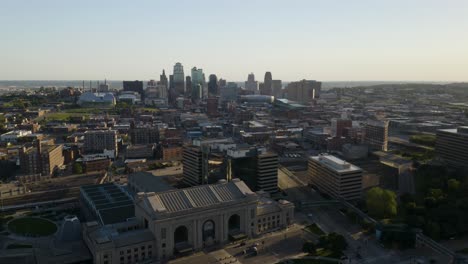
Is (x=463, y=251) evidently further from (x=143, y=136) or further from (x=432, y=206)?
(x=143, y=136)

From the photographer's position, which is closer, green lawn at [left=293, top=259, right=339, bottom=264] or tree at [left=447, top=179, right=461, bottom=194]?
green lawn at [left=293, top=259, right=339, bottom=264]

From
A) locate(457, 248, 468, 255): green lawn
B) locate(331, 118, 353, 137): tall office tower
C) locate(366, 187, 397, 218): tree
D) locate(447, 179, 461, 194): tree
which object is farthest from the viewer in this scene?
locate(331, 118, 353, 137): tall office tower

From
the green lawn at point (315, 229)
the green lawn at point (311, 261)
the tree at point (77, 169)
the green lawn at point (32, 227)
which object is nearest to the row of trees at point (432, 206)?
the green lawn at point (315, 229)

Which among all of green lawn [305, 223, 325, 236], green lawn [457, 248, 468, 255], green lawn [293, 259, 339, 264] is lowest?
green lawn [293, 259, 339, 264]

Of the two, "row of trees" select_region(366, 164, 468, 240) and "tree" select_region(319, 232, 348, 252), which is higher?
"row of trees" select_region(366, 164, 468, 240)

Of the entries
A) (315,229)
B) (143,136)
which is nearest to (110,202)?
(315,229)

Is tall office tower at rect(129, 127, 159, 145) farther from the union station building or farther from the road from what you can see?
the union station building

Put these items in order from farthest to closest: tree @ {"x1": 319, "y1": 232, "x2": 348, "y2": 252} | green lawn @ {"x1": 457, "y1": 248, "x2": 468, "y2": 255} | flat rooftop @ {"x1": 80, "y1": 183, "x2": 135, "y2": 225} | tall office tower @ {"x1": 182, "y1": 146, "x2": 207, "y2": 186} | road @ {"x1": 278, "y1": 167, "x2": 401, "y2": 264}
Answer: tall office tower @ {"x1": 182, "y1": 146, "x2": 207, "y2": 186} < flat rooftop @ {"x1": 80, "y1": 183, "x2": 135, "y2": 225} < tree @ {"x1": 319, "y1": 232, "x2": 348, "y2": 252} < green lawn @ {"x1": 457, "y1": 248, "x2": 468, "y2": 255} < road @ {"x1": 278, "y1": 167, "x2": 401, "y2": 264}

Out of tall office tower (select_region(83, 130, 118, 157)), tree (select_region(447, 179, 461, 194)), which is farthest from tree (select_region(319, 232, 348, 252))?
tall office tower (select_region(83, 130, 118, 157))
